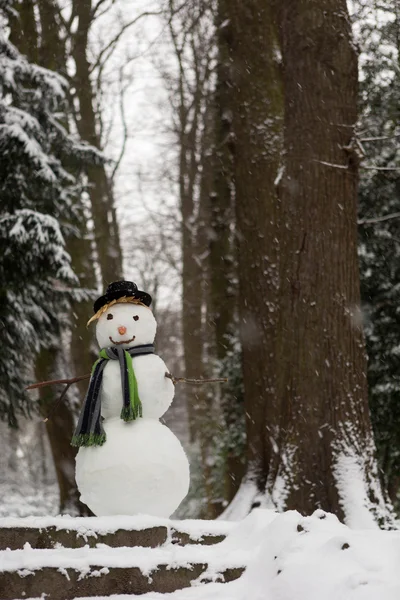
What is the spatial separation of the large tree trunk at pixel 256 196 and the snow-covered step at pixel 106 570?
4.90 meters

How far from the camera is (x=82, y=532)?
4.12 metres

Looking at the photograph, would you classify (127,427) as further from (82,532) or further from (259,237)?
(259,237)

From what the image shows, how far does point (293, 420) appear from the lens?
7129 millimetres

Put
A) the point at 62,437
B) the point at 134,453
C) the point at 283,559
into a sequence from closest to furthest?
1. the point at 283,559
2. the point at 134,453
3. the point at 62,437

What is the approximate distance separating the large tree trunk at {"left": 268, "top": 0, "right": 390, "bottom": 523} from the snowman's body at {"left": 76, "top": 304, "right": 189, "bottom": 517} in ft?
7.92

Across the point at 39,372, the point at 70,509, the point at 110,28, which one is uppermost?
the point at 110,28

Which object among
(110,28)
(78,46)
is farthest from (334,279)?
(110,28)

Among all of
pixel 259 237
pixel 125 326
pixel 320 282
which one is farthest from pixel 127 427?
pixel 259 237

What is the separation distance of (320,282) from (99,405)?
3.12 metres

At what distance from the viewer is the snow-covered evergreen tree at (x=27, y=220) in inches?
378

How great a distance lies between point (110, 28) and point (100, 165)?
550cm

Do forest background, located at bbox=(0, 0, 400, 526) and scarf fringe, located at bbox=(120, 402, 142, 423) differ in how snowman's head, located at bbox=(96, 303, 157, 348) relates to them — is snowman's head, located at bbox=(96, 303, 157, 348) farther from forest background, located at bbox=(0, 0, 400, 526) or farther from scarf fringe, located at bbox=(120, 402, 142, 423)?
forest background, located at bbox=(0, 0, 400, 526)

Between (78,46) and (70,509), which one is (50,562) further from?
(78,46)

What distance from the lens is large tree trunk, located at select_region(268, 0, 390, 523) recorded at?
6941 millimetres
